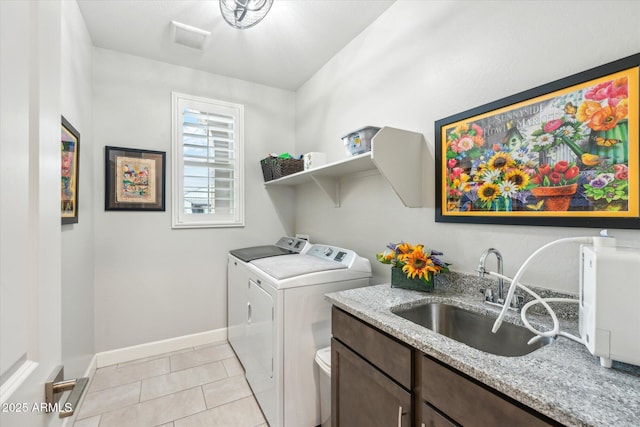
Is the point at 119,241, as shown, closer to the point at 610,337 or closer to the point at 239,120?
the point at 239,120

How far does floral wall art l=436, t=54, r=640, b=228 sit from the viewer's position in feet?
3.15

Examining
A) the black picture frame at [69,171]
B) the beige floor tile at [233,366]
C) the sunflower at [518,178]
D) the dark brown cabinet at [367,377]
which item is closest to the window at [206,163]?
the black picture frame at [69,171]

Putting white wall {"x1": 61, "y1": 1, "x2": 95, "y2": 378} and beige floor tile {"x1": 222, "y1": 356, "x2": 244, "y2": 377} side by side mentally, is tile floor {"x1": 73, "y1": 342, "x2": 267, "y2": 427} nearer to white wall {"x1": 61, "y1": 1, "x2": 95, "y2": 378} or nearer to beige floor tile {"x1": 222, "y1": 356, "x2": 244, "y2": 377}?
beige floor tile {"x1": 222, "y1": 356, "x2": 244, "y2": 377}

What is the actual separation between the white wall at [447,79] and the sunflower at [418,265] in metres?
0.19

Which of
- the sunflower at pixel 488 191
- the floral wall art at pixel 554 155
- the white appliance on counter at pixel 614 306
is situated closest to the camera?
the white appliance on counter at pixel 614 306

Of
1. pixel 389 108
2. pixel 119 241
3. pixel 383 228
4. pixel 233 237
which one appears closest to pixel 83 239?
pixel 119 241

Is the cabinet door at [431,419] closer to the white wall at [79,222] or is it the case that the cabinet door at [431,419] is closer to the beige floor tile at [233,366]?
the beige floor tile at [233,366]

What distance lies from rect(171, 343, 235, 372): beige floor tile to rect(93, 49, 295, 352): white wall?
0.20 metres

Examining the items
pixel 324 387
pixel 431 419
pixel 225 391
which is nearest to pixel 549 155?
pixel 431 419

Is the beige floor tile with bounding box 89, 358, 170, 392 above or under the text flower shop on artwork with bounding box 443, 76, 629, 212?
under

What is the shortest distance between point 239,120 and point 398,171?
1972 millimetres

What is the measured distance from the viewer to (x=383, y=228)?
1.96 metres

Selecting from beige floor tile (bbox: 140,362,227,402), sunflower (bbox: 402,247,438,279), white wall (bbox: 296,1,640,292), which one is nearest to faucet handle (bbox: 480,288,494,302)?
white wall (bbox: 296,1,640,292)

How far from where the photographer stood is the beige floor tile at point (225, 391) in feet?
6.44
